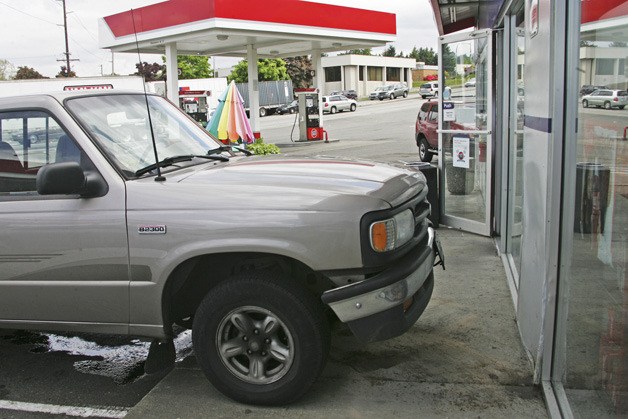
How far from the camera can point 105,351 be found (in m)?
4.97

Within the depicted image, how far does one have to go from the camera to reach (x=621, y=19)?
258 cm

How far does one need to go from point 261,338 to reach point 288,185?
3.07ft

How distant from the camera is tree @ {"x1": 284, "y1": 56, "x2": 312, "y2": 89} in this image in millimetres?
69188

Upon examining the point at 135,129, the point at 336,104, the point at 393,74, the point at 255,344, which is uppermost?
the point at 393,74

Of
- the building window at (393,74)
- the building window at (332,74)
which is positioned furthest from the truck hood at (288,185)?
the building window at (393,74)

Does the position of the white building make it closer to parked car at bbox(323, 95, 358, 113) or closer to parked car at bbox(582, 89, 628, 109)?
parked car at bbox(323, 95, 358, 113)

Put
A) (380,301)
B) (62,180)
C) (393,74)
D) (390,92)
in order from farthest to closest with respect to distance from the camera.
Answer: (393,74)
(390,92)
(62,180)
(380,301)

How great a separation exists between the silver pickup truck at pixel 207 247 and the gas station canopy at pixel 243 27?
1551 cm

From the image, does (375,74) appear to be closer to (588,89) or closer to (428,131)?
(428,131)

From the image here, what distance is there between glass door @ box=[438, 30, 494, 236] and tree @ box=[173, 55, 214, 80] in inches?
2028

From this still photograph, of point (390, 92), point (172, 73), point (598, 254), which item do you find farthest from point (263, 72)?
point (598, 254)

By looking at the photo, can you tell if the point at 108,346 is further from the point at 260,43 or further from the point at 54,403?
the point at 260,43

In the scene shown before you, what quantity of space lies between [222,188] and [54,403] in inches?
74.1

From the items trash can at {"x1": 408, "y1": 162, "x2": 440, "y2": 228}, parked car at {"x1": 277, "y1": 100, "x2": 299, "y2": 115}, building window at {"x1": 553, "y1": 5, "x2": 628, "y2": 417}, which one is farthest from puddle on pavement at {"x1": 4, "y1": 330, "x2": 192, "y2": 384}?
parked car at {"x1": 277, "y1": 100, "x2": 299, "y2": 115}
